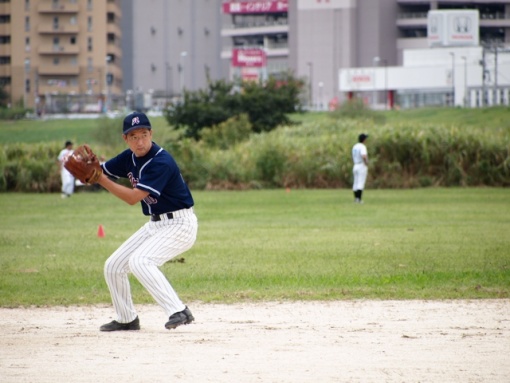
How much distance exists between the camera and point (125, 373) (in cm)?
764

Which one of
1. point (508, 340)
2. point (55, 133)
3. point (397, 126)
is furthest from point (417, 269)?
point (55, 133)

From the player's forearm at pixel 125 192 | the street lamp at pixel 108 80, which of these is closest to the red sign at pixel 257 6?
the street lamp at pixel 108 80

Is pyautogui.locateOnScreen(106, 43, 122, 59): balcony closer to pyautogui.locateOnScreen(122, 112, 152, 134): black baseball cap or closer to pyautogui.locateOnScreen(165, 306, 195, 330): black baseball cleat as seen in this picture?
pyautogui.locateOnScreen(122, 112, 152, 134): black baseball cap

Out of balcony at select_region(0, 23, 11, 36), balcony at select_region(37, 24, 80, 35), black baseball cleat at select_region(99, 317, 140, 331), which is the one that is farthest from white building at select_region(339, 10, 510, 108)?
black baseball cleat at select_region(99, 317, 140, 331)

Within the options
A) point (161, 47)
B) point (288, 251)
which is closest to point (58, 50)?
point (161, 47)

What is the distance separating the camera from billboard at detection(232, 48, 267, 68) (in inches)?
4850

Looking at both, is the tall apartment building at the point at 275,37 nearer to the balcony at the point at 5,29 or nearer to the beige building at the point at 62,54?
the beige building at the point at 62,54

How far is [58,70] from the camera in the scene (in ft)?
367

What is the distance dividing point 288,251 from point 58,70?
97.9m

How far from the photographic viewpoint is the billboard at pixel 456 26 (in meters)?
104

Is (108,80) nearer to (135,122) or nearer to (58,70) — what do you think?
(58,70)

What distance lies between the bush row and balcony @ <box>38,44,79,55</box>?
69.4m

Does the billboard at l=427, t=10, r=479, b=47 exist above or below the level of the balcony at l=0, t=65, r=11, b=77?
above

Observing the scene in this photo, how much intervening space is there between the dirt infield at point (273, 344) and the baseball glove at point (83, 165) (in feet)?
4.84
